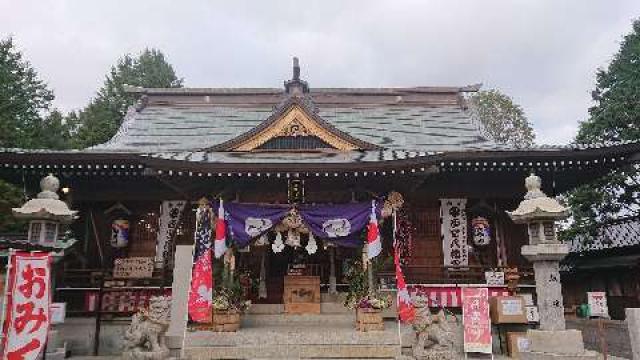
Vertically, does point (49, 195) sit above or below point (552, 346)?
above

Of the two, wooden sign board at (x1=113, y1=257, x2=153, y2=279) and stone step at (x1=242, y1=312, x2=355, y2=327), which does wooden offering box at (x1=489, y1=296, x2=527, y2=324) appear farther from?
wooden sign board at (x1=113, y1=257, x2=153, y2=279)

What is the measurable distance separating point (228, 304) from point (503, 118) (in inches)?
1163

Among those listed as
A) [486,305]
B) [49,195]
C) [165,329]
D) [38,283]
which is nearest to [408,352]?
[486,305]

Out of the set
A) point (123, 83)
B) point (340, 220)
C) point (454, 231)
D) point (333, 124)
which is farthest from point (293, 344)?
point (123, 83)

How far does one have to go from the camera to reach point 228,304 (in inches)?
437

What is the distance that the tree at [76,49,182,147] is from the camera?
122 ft

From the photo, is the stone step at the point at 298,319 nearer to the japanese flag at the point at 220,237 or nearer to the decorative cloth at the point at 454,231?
the japanese flag at the point at 220,237

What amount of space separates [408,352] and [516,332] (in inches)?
127

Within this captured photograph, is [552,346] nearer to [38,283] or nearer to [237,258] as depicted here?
[237,258]

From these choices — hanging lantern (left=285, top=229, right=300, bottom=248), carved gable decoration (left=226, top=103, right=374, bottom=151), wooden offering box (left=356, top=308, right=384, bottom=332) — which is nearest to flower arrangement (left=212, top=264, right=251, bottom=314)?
hanging lantern (left=285, top=229, right=300, bottom=248)

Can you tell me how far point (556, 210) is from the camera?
10.7m

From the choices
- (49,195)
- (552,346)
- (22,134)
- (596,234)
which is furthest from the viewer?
(22,134)

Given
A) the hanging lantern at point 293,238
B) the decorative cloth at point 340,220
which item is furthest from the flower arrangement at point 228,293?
the decorative cloth at point 340,220

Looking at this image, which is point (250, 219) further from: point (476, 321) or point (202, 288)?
point (476, 321)
